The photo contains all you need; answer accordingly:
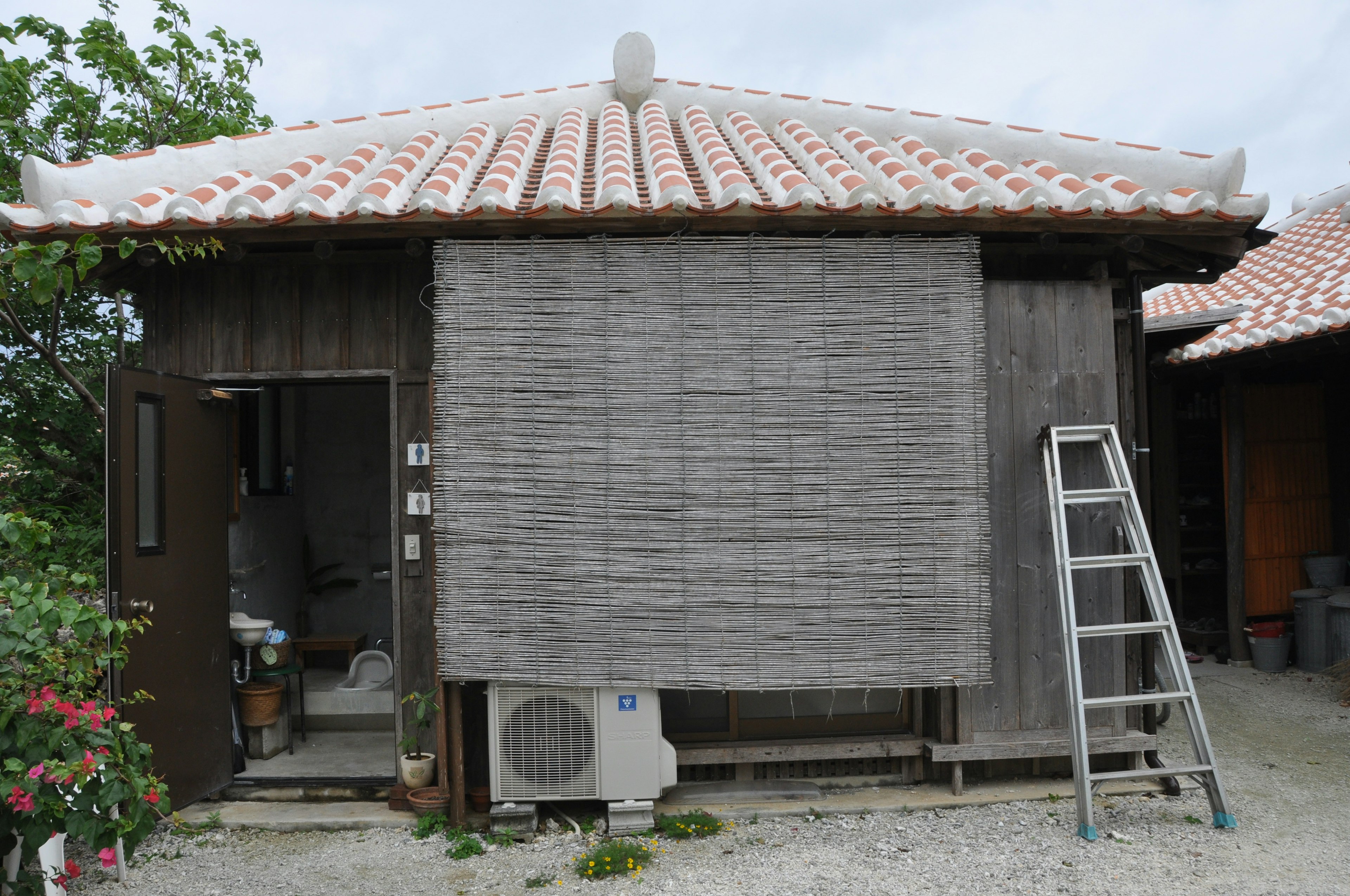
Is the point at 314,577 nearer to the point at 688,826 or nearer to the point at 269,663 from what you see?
the point at 269,663

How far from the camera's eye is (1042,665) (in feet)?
15.6

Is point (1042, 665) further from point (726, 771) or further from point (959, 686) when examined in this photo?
point (726, 771)

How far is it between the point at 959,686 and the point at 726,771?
1.43 meters

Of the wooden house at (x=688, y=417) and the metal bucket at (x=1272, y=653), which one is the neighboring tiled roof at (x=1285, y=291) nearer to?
the wooden house at (x=688, y=417)

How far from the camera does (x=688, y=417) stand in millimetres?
4363

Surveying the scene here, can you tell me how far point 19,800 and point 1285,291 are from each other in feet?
33.0

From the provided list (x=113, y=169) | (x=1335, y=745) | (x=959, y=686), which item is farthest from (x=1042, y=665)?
(x=113, y=169)

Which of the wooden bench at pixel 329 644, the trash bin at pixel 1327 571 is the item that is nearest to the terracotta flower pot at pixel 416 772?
the wooden bench at pixel 329 644

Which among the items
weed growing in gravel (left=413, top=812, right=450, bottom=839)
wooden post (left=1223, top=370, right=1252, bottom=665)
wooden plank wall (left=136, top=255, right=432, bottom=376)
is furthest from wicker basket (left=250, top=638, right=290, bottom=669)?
wooden post (left=1223, top=370, right=1252, bottom=665)

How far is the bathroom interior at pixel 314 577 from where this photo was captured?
5535 millimetres

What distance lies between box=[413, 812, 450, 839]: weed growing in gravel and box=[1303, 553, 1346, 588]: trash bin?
8.09 metres

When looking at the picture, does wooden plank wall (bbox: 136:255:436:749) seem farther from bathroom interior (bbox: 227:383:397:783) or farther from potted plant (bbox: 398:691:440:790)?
bathroom interior (bbox: 227:383:397:783)

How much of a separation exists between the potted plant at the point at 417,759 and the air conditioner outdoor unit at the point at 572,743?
46cm

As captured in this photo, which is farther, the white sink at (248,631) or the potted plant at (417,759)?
the white sink at (248,631)
